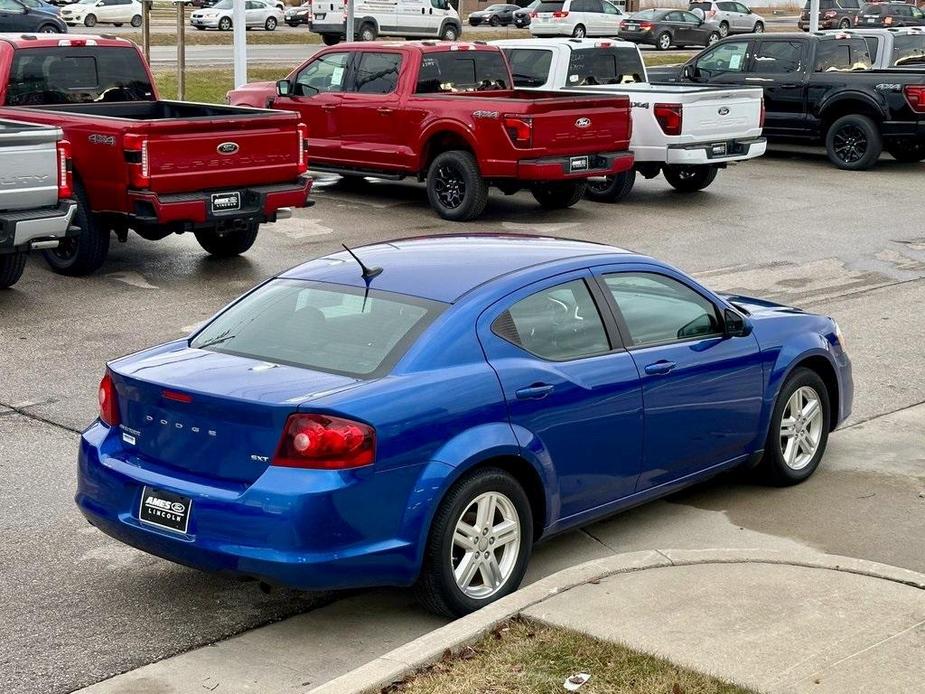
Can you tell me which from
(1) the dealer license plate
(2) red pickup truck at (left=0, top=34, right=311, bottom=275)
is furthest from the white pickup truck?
(1) the dealer license plate

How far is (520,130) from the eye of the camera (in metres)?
15.6

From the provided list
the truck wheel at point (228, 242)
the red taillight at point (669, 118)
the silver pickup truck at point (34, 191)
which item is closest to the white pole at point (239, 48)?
the red taillight at point (669, 118)

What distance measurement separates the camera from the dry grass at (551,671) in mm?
4801

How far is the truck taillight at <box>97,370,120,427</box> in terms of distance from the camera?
5.94 meters

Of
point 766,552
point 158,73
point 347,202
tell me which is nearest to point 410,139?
point 347,202

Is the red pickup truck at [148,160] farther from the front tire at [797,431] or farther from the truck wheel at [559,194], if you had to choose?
the front tire at [797,431]

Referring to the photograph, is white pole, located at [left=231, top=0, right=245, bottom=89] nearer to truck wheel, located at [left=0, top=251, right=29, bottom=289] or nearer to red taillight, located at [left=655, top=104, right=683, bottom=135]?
red taillight, located at [left=655, top=104, right=683, bottom=135]

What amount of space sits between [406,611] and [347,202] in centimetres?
1219

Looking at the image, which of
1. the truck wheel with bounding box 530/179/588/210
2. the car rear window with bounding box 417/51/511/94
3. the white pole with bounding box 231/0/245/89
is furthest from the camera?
the white pole with bounding box 231/0/245/89

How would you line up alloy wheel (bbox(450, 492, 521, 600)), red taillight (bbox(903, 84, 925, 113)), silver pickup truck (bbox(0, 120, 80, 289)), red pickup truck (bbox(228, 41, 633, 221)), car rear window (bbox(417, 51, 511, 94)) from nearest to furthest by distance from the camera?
alloy wheel (bbox(450, 492, 521, 600)), silver pickup truck (bbox(0, 120, 80, 289)), red pickup truck (bbox(228, 41, 633, 221)), car rear window (bbox(417, 51, 511, 94)), red taillight (bbox(903, 84, 925, 113))

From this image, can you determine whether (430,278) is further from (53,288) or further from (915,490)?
(53,288)

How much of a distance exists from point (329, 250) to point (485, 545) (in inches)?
361

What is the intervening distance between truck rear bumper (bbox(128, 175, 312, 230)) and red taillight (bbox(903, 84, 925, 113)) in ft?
33.6

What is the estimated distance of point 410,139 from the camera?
16641 mm
